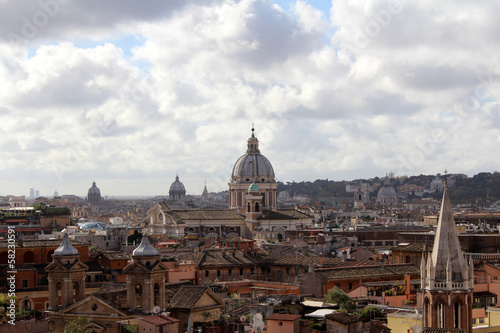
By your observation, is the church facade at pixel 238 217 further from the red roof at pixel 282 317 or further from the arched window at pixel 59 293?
the red roof at pixel 282 317

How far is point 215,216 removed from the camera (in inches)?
3396

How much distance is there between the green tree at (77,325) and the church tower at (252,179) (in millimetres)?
63627

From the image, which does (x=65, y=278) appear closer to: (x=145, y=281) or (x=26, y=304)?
(x=145, y=281)

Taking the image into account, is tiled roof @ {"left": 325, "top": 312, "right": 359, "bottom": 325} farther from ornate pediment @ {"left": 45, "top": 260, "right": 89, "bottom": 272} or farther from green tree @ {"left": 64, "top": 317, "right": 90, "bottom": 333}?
ornate pediment @ {"left": 45, "top": 260, "right": 89, "bottom": 272}

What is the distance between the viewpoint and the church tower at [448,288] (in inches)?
992

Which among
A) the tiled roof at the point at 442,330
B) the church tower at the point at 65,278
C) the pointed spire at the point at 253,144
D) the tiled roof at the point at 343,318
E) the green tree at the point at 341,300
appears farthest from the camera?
the pointed spire at the point at 253,144

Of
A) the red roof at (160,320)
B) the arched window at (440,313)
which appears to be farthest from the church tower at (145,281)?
the arched window at (440,313)

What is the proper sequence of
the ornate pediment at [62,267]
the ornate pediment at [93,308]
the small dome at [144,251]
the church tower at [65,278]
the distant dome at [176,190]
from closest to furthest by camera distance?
1. the ornate pediment at [93,308]
2. the small dome at [144,251]
3. the church tower at [65,278]
4. the ornate pediment at [62,267]
5. the distant dome at [176,190]

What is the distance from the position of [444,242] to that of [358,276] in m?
16.7

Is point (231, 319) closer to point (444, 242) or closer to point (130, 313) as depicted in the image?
point (130, 313)

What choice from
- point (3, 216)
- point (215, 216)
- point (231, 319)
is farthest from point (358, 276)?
point (3, 216)

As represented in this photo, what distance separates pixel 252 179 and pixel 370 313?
6368cm

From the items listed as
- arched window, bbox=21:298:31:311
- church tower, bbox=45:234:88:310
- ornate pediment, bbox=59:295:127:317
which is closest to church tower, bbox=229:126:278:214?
arched window, bbox=21:298:31:311

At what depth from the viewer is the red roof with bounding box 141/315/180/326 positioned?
1076 inches
